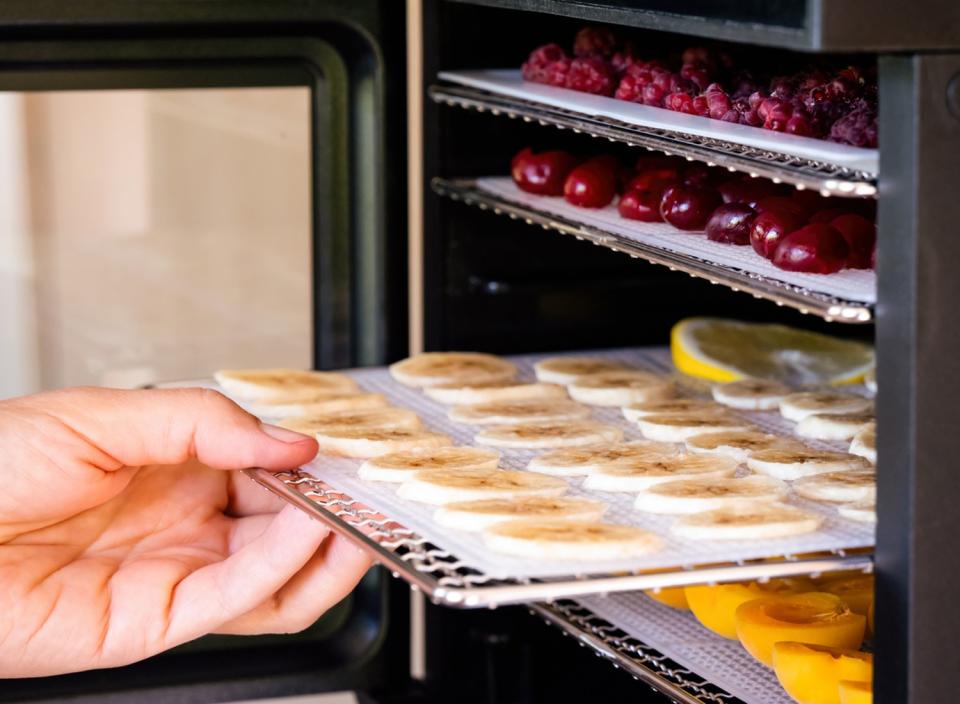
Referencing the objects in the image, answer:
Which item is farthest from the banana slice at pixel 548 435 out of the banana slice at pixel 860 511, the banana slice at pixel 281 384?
the banana slice at pixel 860 511

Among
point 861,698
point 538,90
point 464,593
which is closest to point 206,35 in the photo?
point 538,90

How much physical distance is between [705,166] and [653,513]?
0.49 m

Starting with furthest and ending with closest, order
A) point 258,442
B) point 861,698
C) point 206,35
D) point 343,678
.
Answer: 1. point 343,678
2. point 206,35
3. point 258,442
4. point 861,698

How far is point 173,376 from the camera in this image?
191 centimetres

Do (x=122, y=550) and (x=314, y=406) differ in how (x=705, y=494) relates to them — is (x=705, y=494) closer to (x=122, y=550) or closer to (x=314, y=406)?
(x=314, y=406)

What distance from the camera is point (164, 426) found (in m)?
1.44

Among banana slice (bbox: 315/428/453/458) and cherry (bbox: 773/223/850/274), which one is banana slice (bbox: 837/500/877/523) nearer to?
cherry (bbox: 773/223/850/274)

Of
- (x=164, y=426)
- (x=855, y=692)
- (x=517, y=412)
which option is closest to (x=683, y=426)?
(x=517, y=412)

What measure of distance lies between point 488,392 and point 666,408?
0.19 m

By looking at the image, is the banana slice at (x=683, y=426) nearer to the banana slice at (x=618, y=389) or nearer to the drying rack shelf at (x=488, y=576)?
the banana slice at (x=618, y=389)

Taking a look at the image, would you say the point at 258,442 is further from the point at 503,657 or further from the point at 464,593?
the point at 503,657

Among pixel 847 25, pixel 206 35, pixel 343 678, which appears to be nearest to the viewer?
pixel 847 25

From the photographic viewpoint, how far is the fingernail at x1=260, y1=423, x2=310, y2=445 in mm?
1388

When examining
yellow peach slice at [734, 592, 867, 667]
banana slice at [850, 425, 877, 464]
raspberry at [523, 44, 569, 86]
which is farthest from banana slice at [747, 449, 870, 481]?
raspberry at [523, 44, 569, 86]
